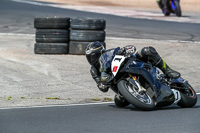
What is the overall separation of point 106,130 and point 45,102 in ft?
10.3

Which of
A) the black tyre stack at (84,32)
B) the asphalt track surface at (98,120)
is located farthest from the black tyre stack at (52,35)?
the asphalt track surface at (98,120)

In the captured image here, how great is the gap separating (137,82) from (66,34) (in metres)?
6.75

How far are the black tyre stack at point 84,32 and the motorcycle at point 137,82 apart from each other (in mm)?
5937

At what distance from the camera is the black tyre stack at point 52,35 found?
13586 millimetres

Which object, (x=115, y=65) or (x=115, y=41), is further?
(x=115, y=41)

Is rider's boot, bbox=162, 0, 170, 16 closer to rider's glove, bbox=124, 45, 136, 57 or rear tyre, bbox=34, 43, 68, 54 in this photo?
→ rear tyre, bbox=34, 43, 68, 54

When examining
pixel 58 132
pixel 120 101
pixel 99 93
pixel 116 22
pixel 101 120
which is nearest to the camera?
pixel 58 132

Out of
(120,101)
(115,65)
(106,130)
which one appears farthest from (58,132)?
(120,101)

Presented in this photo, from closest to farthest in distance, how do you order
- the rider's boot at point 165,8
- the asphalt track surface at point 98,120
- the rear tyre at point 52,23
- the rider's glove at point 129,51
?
the asphalt track surface at point 98,120, the rider's glove at point 129,51, the rear tyre at point 52,23, the rider's boot at point 165,8

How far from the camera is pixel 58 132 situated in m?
5.89

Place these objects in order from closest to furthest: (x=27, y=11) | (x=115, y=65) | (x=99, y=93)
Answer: (x=115, y=65)
(x=99, y=93)
(x=27, y=11)

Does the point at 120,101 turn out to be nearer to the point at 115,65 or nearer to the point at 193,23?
the point at 115,65

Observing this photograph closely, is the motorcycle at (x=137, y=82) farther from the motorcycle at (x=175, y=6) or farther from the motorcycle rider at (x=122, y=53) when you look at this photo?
the motorcycle at (x=175, y=6)

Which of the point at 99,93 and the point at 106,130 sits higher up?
the point at 106,130
